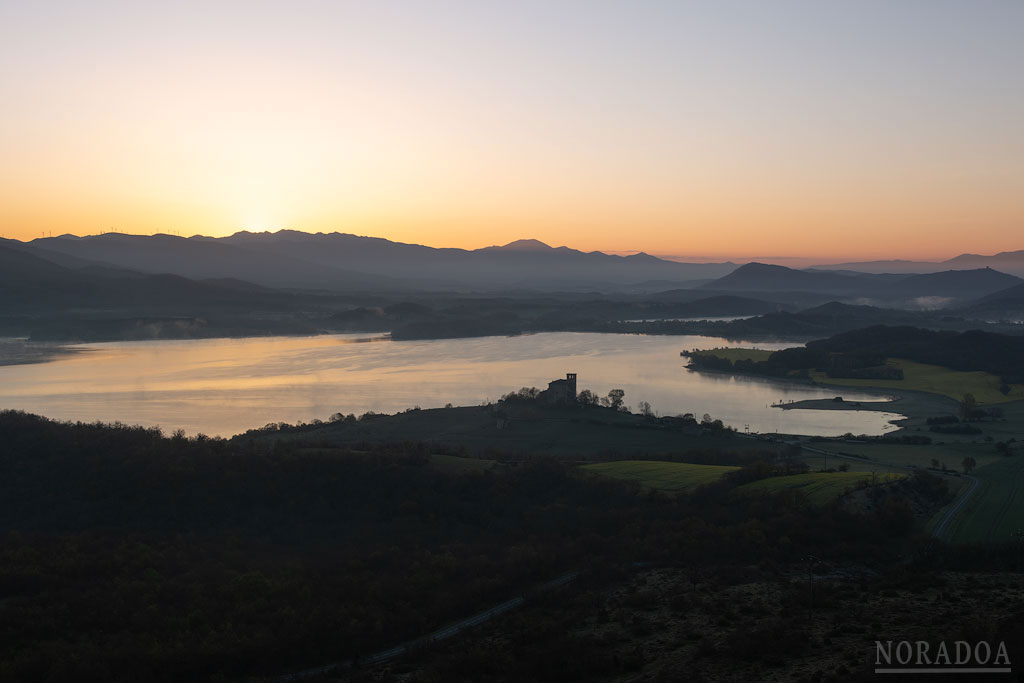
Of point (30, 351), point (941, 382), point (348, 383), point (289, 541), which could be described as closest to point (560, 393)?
point (348, 383)

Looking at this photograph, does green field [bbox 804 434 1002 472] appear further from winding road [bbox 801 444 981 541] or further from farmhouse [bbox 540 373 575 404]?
farmhouse [bbox 540 373 575 404]

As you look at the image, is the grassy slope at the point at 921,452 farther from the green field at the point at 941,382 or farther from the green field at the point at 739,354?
the green field at the point at 739,354

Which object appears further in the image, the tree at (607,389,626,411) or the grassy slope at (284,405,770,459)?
the tree at (607,389,626,411)

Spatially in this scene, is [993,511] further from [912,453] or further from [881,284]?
[881,284]

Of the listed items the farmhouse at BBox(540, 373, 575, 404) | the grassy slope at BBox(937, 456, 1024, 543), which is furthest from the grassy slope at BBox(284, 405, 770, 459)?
the grassy slope at BBox(937, 456, 1024, 543)

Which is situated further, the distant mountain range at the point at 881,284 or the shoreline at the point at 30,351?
the distant mountain range at the point at 881,284

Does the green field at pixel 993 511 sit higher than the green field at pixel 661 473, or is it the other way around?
the green field at pixel 661 473

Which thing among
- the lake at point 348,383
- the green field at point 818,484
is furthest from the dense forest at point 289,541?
the lake at point 348,383
